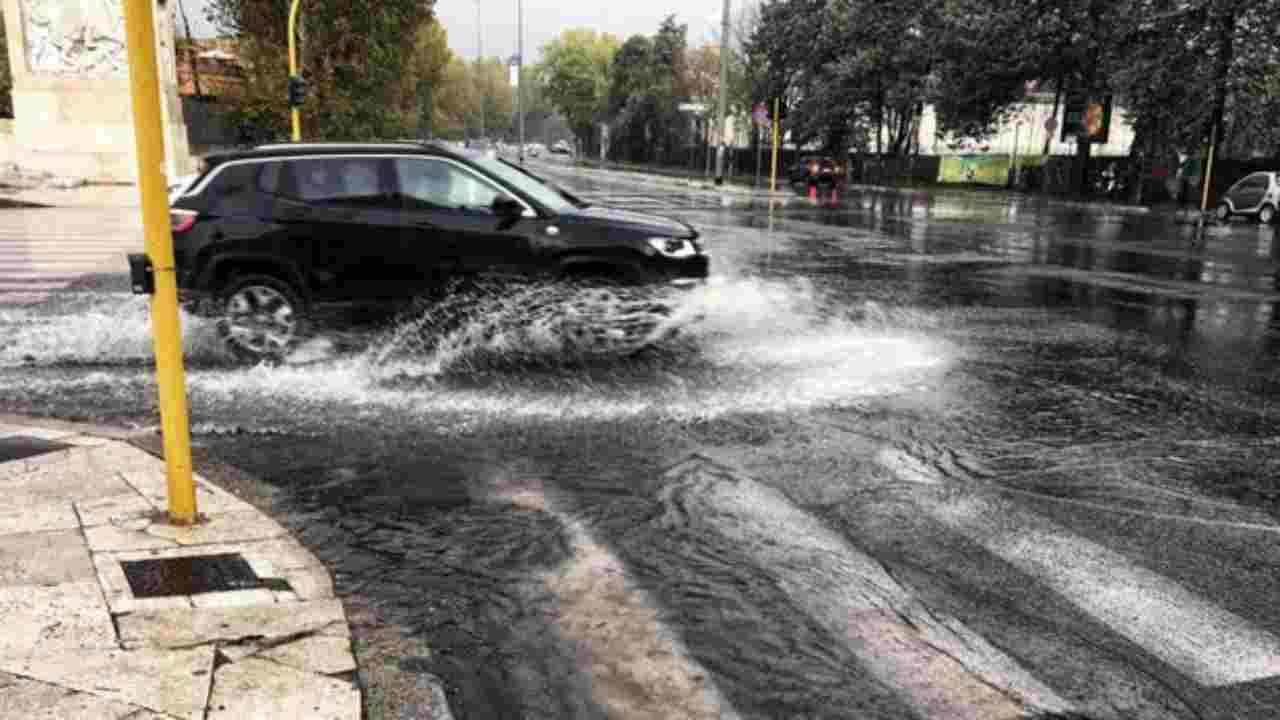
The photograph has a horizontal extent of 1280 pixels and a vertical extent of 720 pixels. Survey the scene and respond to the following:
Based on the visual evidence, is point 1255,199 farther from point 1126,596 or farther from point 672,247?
point 1126,596

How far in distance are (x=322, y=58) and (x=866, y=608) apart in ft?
106

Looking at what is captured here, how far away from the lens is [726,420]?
666 centimetres

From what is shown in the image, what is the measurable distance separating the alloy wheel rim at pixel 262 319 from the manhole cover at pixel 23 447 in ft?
8.55

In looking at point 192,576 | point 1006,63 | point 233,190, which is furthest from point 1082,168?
point 192,576

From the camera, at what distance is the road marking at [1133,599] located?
3543 millimetres

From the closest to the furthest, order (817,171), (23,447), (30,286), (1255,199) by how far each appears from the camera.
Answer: (23,447), (30,286), (1255,199), (817,171)

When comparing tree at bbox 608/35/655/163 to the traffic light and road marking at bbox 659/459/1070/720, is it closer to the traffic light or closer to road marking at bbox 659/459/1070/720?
the traffic light

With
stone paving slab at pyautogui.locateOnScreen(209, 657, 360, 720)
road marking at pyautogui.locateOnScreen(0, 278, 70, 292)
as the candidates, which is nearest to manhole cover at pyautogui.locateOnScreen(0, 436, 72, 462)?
stone paving slab at pyautogui.locateOnScreen(209, 657, 360, 720)

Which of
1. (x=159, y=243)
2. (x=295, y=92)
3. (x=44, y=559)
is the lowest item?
(x=44, y=559)

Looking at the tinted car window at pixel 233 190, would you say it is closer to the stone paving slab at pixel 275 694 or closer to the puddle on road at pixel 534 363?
the puddle on road at pixel 534 363

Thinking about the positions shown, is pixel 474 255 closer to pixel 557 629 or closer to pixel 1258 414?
pixel 557 629

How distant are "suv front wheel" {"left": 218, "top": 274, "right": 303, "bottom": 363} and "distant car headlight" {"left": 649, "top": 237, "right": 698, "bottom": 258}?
116 inches

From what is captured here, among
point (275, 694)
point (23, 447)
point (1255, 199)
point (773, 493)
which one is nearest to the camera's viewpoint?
point (275, 694)

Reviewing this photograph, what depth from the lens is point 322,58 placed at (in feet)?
107
